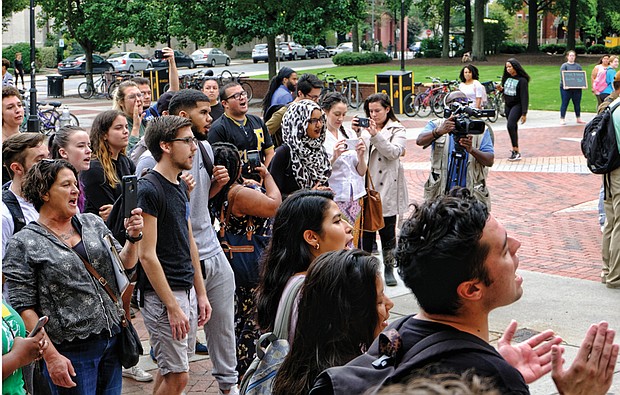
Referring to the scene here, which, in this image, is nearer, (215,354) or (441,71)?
(215,354)

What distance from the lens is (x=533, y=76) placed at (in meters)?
38.2

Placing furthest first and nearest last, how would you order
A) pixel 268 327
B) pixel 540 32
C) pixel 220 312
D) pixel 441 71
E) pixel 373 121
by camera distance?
pixel 540 32, pixel 441 71, pixel 373 121, pixel 220 312, pixel 268 327

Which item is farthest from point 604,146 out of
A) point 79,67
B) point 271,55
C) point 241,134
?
point 79,67

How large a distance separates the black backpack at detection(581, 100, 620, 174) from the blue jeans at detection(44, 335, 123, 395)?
Answer: 225 inches

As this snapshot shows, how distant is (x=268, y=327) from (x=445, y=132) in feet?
13.9

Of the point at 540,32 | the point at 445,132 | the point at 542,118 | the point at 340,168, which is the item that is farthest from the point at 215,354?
the point at 540,32

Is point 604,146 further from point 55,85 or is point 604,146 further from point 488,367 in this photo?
point 55,85

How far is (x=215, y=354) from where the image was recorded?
5867 mm

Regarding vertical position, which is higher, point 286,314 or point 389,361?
point 389,361

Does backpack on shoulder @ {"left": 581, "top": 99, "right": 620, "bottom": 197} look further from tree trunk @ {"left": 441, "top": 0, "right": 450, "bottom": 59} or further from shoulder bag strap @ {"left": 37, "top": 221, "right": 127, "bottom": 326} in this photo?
tree trunk @ {"left": 441, "top": 0, "right": 450, "bottom": 59}

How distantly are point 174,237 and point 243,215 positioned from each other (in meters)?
0.66

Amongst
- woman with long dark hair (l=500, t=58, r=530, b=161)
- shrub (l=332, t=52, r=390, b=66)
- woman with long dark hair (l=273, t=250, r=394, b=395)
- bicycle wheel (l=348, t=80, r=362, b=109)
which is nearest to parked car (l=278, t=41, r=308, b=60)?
shrub (l=332, t=52, r=390, b=66)

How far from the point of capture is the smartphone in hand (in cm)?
476

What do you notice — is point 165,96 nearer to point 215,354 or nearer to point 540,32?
point 215,354
